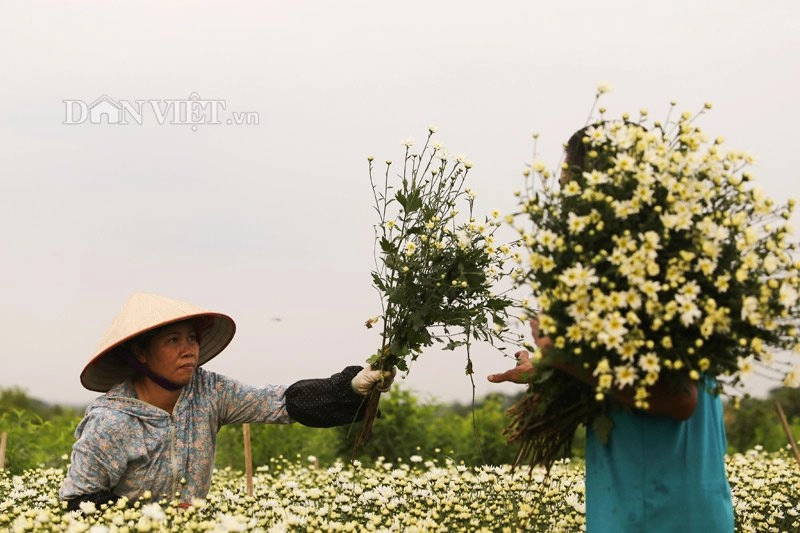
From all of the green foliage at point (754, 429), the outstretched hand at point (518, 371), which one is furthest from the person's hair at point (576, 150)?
the green foliage at point (754, 429)

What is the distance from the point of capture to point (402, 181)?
222 inches

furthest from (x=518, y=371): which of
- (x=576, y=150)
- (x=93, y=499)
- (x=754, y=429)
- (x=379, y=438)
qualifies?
(x=754, y=429)

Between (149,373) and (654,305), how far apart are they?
3.18m

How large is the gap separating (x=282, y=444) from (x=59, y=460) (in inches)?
90.0

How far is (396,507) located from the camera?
5805 mm

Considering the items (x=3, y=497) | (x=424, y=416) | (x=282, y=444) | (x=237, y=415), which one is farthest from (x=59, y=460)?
(x=237, y=415)

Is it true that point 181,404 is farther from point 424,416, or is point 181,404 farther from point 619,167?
point 424,416

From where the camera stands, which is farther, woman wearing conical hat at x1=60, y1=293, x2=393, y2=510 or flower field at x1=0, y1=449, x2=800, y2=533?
woman wearing conical hat at x1=60, y1=293, x2=393, y2=510

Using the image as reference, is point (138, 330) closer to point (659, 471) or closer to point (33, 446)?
point (659, 471)

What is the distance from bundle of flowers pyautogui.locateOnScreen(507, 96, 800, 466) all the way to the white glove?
1.64m

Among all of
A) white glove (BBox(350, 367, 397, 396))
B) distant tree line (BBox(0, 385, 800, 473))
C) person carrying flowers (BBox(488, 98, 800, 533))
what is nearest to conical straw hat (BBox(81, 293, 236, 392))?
white glove (BBox(350, 367, 397, 396))

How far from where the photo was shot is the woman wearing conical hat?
17.9 ft

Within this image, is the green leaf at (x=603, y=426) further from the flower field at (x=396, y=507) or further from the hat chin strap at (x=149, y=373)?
the hat chin strap at (x=149, y=373)

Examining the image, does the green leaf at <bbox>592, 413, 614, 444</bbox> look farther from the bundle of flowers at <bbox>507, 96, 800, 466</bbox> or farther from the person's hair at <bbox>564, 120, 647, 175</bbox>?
the person's hair at <bbox>564, 120, 647, 175</bbox>
